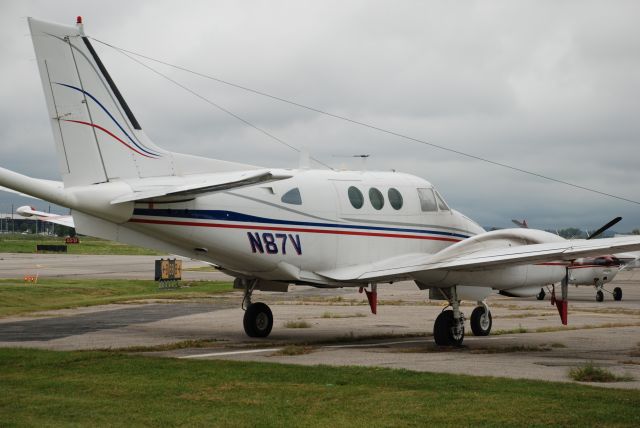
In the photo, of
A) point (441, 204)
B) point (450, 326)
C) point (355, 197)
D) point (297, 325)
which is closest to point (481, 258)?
point (450, 326)

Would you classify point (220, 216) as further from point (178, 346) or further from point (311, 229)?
point (178, 346)

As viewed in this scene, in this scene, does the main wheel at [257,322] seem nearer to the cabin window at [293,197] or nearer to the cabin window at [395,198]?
the cabin window at [293,197]

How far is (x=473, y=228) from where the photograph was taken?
24.0 metres

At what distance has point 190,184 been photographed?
18016 mm

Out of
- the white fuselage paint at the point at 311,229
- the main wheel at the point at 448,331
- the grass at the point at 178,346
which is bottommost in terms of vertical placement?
the grass at the point at 178,346

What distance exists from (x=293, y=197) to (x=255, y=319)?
3740 millimetres

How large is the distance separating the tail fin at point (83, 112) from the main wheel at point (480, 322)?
10024mm

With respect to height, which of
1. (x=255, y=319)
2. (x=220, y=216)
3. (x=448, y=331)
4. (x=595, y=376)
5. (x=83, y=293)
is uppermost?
(x=220, y=216)

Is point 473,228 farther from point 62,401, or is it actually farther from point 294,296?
point 294,296

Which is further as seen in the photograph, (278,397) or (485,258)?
(485,258)

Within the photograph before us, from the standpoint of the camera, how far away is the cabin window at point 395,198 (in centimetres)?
2181

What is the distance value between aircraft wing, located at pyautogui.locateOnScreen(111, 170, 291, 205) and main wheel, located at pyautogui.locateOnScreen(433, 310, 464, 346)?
547 cm

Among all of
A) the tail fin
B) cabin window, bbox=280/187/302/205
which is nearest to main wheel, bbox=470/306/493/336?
cabin window, bbox=280/187/302/205

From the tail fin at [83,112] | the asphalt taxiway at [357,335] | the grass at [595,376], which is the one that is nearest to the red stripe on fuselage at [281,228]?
the tail fin at [83,112]
